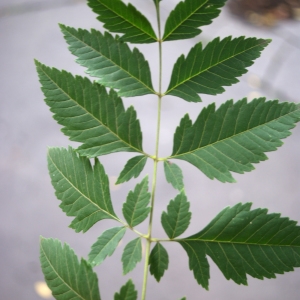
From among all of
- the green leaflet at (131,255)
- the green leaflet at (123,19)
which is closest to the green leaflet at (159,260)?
the green leaflet at (131,255)

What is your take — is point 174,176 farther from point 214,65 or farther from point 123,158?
point 123,158

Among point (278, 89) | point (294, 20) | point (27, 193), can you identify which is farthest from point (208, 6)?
point (294, 20)

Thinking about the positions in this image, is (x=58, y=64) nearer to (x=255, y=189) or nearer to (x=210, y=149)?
(x=255, y=189)

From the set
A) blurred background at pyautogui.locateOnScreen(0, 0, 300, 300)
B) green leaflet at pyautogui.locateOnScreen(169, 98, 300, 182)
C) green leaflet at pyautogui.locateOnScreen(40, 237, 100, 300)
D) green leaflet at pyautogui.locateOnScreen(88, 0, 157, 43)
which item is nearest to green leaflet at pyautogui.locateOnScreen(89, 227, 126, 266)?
green leaflet at pyautogui.locateOnScreen(40, 237, 100, 300)

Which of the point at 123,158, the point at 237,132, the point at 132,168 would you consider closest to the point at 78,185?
the point at 132,168

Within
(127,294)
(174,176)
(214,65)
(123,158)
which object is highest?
(123,158)

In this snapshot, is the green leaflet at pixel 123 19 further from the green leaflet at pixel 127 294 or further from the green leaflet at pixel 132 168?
the green leaflet at pixel 127 294
